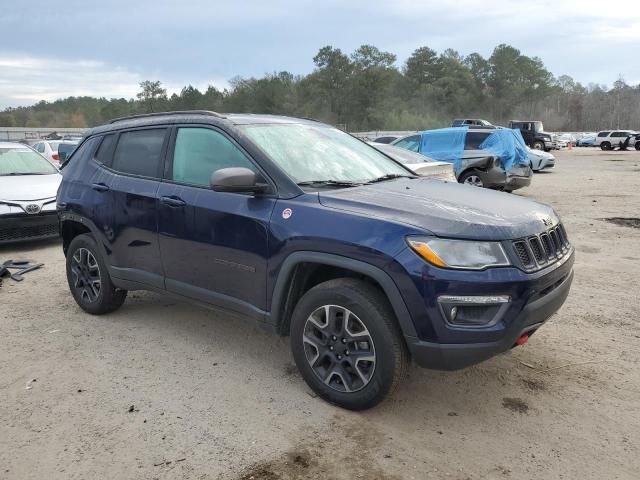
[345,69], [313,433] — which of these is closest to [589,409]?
[313,433]

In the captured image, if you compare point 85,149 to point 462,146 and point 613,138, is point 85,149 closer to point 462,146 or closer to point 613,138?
point 462,146

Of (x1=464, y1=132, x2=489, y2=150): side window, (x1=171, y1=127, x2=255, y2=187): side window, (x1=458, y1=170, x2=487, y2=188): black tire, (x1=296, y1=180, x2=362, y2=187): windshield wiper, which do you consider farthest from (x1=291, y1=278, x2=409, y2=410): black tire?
(x1=464, y1=132, x2=489, y2=150): side window

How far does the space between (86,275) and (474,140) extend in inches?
419

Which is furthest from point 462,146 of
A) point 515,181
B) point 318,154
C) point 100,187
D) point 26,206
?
point 100,187

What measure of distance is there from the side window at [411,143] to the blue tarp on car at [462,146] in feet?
0.98

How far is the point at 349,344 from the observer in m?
3.10

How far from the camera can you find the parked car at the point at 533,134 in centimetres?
3616

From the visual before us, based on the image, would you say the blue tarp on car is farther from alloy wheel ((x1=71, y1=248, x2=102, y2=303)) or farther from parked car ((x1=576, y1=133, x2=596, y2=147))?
parked car ((x1=576, y1=133, x2=596, y2=147))

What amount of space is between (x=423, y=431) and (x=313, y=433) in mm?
629

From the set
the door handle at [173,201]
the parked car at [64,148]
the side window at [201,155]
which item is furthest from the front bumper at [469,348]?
the parked car at [64,148]

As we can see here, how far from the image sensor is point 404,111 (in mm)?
77438

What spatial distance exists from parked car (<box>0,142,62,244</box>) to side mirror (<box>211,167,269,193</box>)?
5546 mm

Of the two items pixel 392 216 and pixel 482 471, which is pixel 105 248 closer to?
pixel 392 216

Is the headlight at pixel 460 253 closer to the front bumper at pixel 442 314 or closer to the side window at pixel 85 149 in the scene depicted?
the front bumper at pixel 442 314
